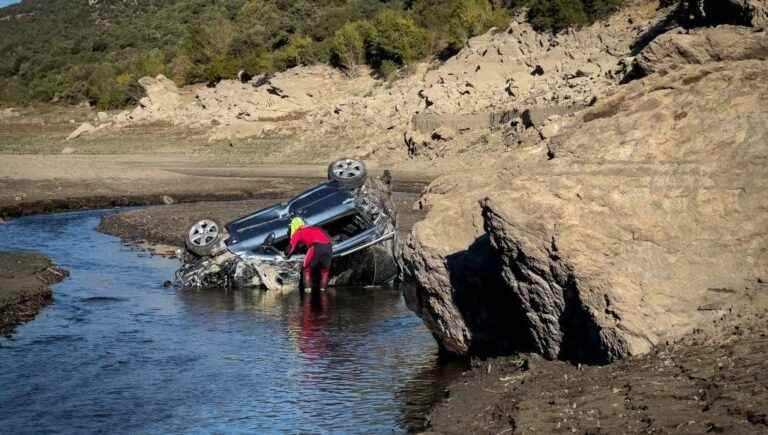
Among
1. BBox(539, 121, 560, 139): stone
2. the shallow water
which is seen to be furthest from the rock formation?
BBox(539, 121, 560, 139): stone

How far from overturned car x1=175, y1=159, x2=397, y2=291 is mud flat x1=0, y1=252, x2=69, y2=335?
6.94ft

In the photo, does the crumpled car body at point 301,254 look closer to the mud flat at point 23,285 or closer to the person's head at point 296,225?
the person's head at point 296,225

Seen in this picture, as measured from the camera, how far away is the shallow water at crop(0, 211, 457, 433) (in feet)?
28.2

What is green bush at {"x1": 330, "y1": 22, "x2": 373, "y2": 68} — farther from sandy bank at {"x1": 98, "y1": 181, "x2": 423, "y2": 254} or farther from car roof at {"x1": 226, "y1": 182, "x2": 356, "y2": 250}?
car roof at {"x1": 226, "y1": 182, "x2": 356, "y2": 250}

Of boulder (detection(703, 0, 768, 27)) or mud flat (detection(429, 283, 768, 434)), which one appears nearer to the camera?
mud flat (detection(429, 283, 768, 434))

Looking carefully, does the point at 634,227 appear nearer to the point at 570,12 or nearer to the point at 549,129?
the point at 549,129

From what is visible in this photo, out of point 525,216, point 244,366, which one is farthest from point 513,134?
point 525,216

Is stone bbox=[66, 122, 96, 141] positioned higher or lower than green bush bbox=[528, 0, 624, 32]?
lower

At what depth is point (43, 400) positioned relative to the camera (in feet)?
30.1

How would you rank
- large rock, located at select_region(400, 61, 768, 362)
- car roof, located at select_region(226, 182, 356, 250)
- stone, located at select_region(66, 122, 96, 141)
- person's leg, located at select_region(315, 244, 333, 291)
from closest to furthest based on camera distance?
large rock, located at select_region(400, 61, 768, 362) < person's leg, located at select_region(315, 244, 333, 291) < car roof, located at select_region(226, 182, 356, 250) < stone, located at select_region(66, 122, 96, 141)

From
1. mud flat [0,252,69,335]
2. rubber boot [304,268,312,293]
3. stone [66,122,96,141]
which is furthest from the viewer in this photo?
stone [66,122,96,141]

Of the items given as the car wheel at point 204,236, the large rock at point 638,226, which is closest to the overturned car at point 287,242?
the car wheel at point 204,236

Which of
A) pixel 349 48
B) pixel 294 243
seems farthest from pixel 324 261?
pixel 349 48

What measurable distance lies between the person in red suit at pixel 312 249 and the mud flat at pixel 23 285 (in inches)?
139
